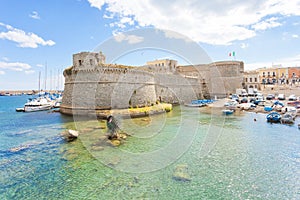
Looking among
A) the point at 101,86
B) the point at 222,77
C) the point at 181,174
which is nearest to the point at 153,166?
the point at 181,174

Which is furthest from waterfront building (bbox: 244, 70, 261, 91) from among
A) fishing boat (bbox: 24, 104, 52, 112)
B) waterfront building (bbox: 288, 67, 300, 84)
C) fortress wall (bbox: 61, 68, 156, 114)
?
fishing boat (bbox: 24, 104, 52, 112)

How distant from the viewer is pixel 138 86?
60.5 feet

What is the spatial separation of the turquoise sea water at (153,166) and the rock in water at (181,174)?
2.9 inches

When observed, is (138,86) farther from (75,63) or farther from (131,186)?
(131,186)

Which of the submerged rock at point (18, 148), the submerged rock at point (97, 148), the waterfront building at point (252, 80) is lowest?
the submerged rock at point (18, 148)

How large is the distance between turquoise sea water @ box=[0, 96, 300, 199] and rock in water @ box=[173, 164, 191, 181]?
74 mm

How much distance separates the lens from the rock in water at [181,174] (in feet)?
19.0

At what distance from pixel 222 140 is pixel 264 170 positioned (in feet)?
11.6

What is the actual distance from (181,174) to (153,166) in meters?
1.20

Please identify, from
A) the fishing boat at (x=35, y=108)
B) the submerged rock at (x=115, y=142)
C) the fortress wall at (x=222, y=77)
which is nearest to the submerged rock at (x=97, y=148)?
the submerged rock at (x=115, y=142)

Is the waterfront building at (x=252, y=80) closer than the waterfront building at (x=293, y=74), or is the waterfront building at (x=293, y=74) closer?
the waterfront building at (x=252, y=80)

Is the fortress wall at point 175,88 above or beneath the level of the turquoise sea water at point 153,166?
above

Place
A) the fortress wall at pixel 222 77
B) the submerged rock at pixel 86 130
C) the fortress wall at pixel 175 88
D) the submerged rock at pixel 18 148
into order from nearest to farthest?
the submerged rock at pixel 18 148
the submerged rock at pixel 86 130
the fortress wall at pixel 175 88
the fortress wall at pixel 222 77

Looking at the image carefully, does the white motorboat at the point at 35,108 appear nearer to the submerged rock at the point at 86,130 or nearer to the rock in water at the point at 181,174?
the submerged rock at the point at 86,130
